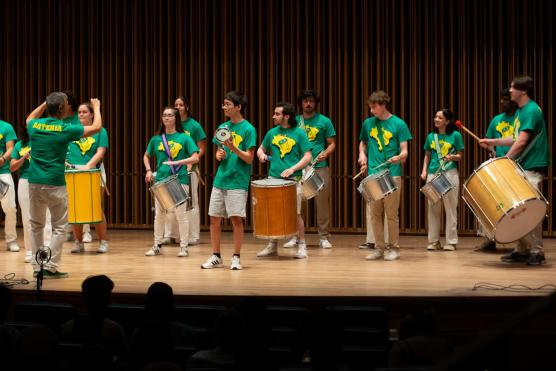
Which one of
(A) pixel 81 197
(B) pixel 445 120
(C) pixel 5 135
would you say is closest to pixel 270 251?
(A) pixel 81 197

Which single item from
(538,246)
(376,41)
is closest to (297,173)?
(538,246)

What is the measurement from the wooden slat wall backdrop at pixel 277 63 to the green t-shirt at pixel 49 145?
12.9 feet

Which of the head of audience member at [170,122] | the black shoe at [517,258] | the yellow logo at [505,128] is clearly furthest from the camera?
the head of audience member at [170,122]

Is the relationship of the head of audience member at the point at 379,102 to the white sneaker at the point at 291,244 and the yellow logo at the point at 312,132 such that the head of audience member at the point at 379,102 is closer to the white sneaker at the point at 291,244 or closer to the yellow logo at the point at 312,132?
the yellow logo at the point at 312,132

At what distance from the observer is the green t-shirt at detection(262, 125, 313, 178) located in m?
7.11

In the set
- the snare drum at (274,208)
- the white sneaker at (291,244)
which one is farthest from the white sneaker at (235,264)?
the white sneaker at (291,244)

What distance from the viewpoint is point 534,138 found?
6.41m

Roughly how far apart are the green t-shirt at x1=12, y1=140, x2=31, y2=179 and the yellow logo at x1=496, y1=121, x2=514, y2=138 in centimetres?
422

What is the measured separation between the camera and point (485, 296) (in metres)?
5.20

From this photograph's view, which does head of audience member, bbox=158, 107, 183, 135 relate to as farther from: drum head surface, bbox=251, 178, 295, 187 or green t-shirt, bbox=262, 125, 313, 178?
drum head surface, bbox=251, 178, 295, 187

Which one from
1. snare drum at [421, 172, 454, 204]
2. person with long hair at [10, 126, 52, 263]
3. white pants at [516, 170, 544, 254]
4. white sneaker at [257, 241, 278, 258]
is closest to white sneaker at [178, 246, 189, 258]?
white sneaker at [257, 241, 278, 258]

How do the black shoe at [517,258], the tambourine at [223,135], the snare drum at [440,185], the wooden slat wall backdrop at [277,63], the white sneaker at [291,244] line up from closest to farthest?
the tambourine at [223,135] → the black shoe at [517,258] → the snare drum at [440,185] → the white sneaker at [291,244] → the wooden slat wall backdrop at [277,63]

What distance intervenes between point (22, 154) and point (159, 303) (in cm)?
422

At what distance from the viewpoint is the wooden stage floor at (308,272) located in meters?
5.45
